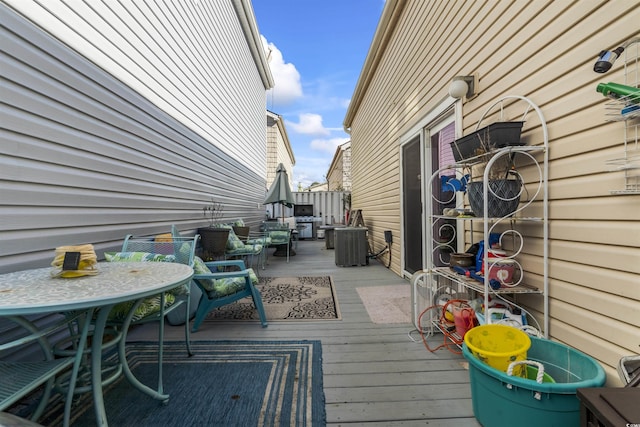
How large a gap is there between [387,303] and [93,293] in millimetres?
2853

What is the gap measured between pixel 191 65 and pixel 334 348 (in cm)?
411

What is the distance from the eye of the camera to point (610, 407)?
92 centimetres

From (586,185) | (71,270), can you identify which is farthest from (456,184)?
(71,270)

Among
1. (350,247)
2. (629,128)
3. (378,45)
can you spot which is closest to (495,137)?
(629,128)

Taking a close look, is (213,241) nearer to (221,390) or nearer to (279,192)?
(221,390)

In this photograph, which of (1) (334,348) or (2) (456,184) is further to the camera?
(2) (456,184)

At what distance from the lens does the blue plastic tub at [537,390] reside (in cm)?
117

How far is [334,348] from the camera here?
229 centimetres

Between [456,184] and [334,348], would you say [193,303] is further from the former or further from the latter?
[456,184]

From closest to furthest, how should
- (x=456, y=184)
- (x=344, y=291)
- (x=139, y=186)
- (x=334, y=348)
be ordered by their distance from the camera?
(x=334, y=348)
(x=456, y=184)
(x=139, y=186)
(x=344, y=291)

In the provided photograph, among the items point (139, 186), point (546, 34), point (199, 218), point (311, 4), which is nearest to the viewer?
point (546, 34)

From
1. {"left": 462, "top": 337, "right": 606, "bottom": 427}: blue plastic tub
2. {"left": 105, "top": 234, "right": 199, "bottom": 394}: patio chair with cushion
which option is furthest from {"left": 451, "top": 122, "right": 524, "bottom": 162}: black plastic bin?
{"left": 105, "top": 234, "right": 199, "bottom": 394}: patio chair with cushion

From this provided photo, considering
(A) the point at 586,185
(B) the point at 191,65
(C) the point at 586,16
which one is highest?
(B) the point at 191,65

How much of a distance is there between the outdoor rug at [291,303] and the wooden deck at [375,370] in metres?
0.17
